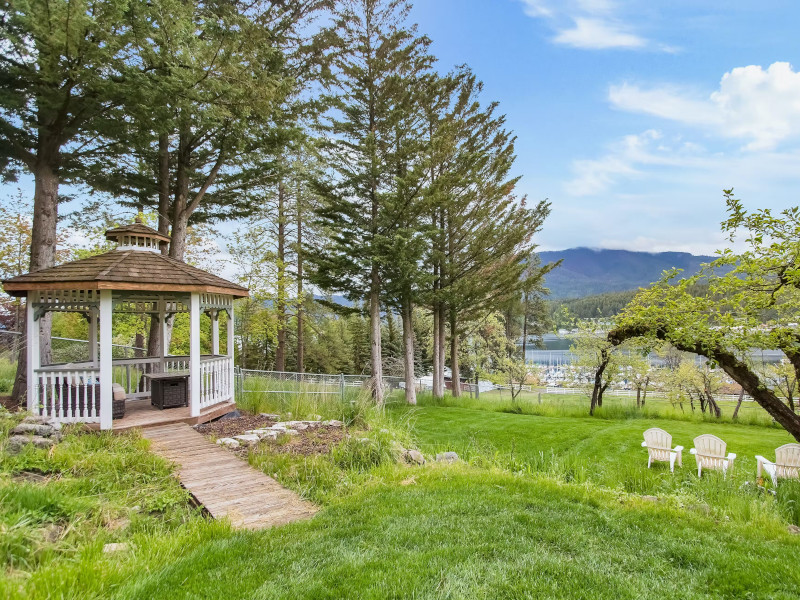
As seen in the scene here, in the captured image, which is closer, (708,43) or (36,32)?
(36,32)

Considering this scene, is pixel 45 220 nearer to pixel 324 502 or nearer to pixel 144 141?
pixel 144 141

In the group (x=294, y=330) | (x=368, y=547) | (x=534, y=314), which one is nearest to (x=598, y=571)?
(x=368, y=547)

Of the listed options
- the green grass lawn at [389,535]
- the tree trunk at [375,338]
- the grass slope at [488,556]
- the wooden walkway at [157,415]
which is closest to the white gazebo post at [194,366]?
the wooden walkway at [157,415]

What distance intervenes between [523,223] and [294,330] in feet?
44.9

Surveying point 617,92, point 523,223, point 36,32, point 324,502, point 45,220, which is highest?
point 617,92

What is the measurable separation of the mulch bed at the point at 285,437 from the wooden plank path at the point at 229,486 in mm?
452

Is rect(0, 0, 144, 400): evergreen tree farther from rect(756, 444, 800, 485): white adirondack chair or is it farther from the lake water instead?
rect(756, 444, 800, 485): white adirondack chair

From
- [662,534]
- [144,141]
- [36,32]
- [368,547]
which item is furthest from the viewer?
[144,141]

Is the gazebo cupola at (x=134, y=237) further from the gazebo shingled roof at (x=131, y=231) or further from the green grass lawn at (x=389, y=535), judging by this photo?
the green grass lawn at (x=389, y=535)

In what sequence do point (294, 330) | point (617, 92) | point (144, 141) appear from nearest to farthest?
point (144, 141), point (617, 92), point (294, 330)

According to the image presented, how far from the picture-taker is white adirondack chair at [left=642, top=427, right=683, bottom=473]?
7.16m

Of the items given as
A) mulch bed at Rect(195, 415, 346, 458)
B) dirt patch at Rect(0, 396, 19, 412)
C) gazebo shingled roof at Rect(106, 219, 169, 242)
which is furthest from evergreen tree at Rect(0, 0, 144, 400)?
mulch bed at Rect(195, 415, 346, 458)

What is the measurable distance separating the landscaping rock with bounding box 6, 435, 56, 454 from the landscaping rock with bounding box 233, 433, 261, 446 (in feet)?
7.46

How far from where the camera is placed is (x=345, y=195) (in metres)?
12.7
